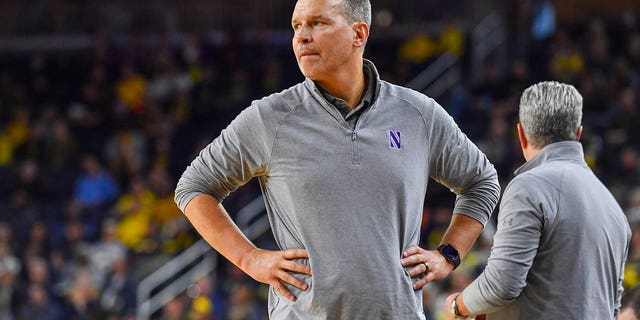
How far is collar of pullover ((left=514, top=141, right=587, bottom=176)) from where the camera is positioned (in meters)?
3.63

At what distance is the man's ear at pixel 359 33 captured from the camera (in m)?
3.40

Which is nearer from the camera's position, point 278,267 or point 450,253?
point 278,267

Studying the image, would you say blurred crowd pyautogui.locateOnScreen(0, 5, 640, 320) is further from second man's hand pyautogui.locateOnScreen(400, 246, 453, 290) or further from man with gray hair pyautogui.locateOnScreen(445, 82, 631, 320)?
second man's hand pyautogui.locateOnScreen(400, 246, 453, 290)

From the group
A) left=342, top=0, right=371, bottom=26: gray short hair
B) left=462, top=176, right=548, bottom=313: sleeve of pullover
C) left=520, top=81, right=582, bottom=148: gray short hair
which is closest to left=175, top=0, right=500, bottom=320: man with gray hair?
left=342, top=0, right=371, bottom=26: gray short hair

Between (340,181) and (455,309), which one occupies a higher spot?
(340,181)

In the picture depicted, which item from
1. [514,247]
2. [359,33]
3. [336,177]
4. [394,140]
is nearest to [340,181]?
[336,177]

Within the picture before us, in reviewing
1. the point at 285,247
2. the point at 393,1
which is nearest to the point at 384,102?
the point at 285,247

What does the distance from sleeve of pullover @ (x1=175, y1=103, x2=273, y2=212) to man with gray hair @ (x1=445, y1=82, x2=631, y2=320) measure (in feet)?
2.70

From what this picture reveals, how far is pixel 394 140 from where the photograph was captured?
3.35 m

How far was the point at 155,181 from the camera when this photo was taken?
13.0 m

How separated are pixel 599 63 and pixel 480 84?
1.80 m

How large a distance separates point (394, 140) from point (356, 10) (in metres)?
0.42

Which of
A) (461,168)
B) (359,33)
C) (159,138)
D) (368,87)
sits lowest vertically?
(159,138)

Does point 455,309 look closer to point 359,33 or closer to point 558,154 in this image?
point 558,154
